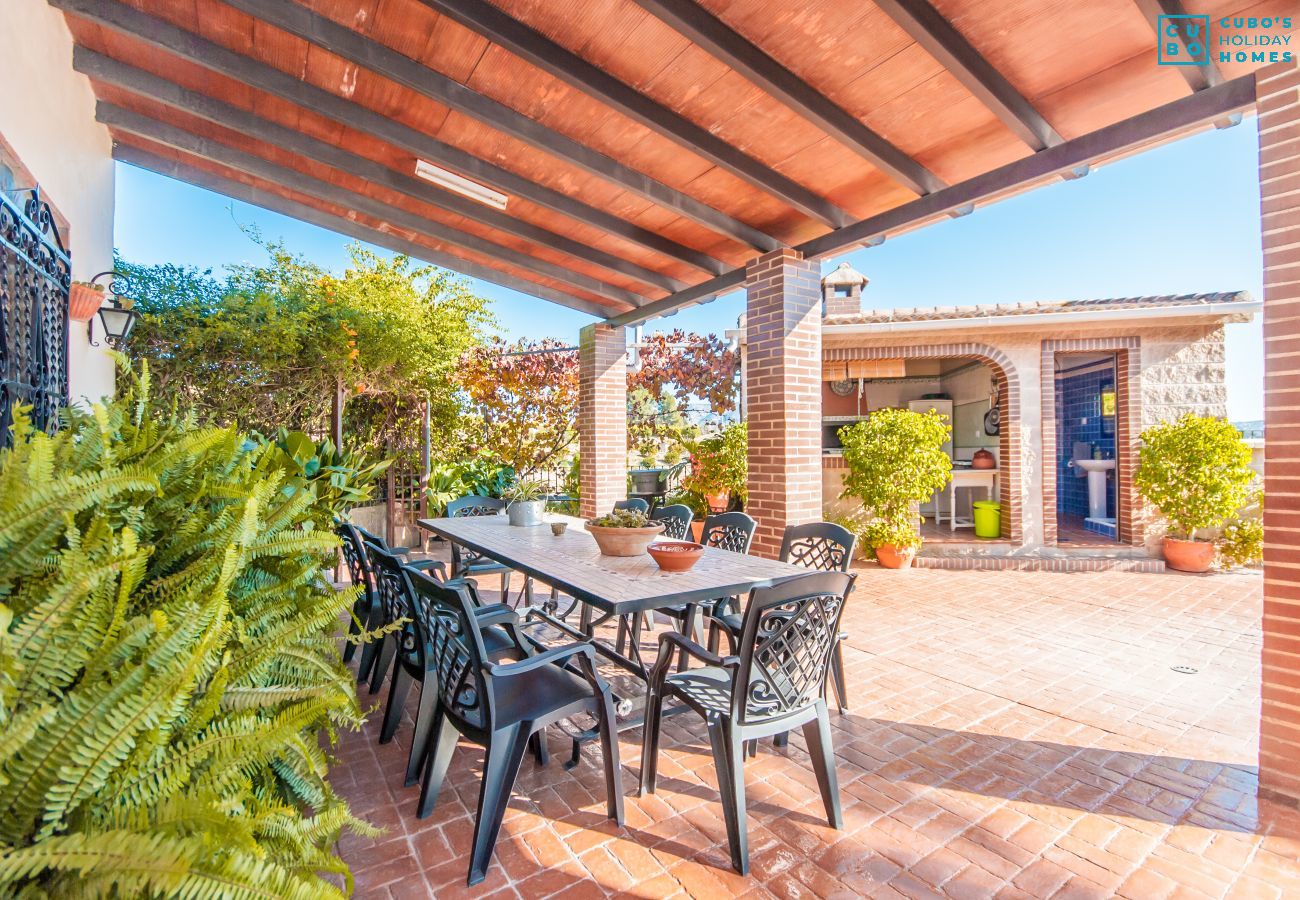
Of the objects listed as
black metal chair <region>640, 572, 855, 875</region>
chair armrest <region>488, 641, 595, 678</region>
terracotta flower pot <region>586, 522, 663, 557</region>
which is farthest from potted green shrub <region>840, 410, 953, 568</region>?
chair armrest <region>488, 641, 595, 678</region>

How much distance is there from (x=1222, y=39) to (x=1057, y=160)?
2.50ft

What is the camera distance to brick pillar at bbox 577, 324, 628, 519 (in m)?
6.91

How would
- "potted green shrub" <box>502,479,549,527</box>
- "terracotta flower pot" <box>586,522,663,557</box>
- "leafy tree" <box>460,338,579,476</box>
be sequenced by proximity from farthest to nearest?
"leafy tree" <box>460,338,579,476</box>, "potted green shrub" <box>502,479,549,527</box>, "terracotta flower pot" <box>586,522,663,557</box>

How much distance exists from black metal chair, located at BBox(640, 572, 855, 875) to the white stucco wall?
10.8 feet

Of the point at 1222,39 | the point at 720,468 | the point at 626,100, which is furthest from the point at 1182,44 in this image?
the point at 720,468

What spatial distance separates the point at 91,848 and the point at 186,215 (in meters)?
11.5

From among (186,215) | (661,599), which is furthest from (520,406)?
(661,599)

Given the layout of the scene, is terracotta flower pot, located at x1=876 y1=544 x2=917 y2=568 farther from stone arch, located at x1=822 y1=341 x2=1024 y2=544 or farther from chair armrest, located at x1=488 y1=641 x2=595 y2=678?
chair armrest, located at x1=488 y1=641 x2=595 y2=678

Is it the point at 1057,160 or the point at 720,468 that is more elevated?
the point at 1057,160

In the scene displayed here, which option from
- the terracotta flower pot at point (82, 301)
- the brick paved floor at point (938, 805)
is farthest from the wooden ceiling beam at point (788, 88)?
the terracotta flower pot at point (82, 301)

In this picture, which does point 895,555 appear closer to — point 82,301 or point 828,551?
point 828,551

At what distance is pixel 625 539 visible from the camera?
3.06 meters

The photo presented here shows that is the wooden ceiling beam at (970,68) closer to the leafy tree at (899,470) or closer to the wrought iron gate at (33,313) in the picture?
the wrought iron gate at (33,313)

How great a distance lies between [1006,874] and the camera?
194cm
